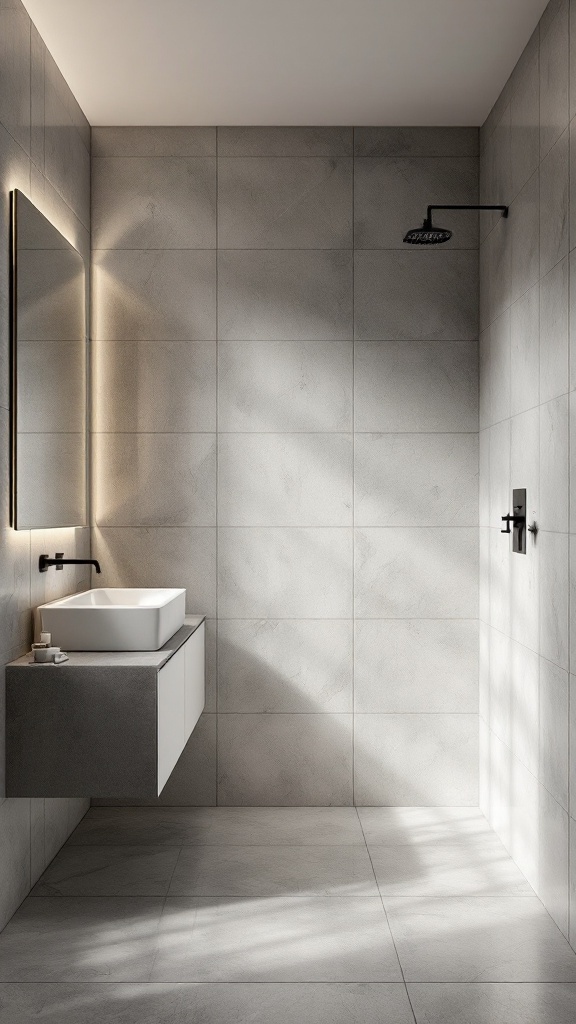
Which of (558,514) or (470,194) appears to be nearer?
(558,514)

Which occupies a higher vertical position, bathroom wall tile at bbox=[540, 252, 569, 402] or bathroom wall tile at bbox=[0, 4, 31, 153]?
bathroom wall tile at bbox=[0, 4, 31, 153]

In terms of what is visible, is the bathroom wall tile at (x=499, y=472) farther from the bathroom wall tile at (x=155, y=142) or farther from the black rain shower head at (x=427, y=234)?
the bathroom wall tile at (x=155, y=142)

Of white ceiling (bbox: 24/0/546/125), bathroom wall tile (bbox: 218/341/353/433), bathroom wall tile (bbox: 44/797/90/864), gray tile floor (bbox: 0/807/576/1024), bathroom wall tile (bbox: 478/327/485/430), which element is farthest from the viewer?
bathroom wall tile (bbox: 218/341/353/433)

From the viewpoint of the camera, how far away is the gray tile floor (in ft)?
7.59

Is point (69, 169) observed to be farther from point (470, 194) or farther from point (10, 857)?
point (10, 857)

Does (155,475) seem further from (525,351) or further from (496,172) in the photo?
(496,172)

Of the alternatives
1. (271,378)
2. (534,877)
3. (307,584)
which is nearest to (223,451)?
(271,378)

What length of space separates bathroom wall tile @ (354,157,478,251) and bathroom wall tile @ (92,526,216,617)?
58.4 inches

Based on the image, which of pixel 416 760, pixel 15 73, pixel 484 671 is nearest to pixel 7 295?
pixel 15 73

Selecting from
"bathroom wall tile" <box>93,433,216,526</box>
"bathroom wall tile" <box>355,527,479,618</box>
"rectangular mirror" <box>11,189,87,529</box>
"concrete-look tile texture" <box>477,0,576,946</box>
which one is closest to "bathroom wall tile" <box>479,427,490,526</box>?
"concrete-look tile texture" <box>477,0,576,946</box>

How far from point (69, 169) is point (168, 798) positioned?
8.68 feet

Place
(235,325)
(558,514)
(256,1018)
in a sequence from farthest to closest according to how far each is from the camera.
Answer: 1. (235,325)
2. (558,514)
3. (256,1018)

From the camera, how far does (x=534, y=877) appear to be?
10.0 ft

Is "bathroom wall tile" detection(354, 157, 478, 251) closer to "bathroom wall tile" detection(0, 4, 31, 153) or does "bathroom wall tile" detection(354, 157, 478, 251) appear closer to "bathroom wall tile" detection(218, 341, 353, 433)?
"bathroom wall tile" detection(218, 341, 353, 433)
